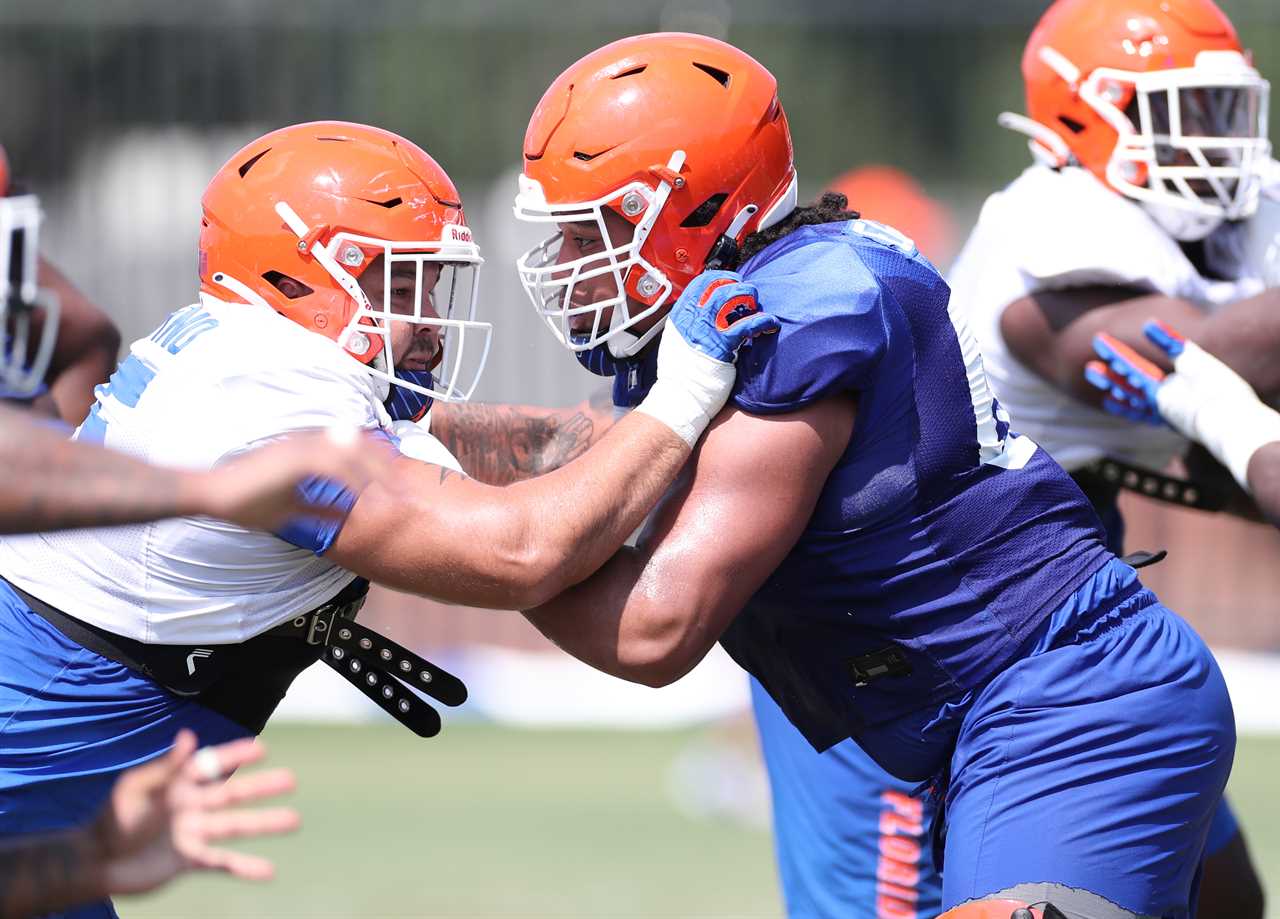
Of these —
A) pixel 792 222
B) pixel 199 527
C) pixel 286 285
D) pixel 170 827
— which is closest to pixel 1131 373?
pixel 792 222

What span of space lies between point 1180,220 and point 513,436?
1841mm

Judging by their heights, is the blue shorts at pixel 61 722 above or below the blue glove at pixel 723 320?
below

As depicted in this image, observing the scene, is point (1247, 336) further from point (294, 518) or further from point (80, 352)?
point (80, 352)

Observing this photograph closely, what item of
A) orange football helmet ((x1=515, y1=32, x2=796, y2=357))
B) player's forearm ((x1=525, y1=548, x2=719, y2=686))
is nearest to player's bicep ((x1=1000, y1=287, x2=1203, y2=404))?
orange football helmet ((x1=515, y1=32, x2=796, y2=357))

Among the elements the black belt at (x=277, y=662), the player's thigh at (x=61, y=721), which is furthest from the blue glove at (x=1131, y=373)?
the player's thigh at (x=61, y=721)

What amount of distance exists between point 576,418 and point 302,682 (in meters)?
6.43

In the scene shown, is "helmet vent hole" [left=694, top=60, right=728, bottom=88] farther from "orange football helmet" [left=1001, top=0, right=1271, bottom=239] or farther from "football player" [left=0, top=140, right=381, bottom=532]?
"football player" [left=0, top=140, right=381, bottom=532]

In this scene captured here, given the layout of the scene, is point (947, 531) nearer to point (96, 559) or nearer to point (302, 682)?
point (96, 559)

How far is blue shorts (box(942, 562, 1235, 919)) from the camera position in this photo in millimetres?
3141

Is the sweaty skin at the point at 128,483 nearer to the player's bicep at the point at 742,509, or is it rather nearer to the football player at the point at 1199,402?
the player's bicep at the point at 742,509

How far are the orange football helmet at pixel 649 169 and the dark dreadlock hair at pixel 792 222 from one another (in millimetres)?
21

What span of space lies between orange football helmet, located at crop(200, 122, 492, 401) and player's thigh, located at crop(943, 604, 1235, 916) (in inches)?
46.6

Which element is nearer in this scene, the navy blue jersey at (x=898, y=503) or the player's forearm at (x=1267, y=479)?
the navy blue jersey at (x=898, y=503)

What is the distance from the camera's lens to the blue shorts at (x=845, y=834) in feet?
14.3
